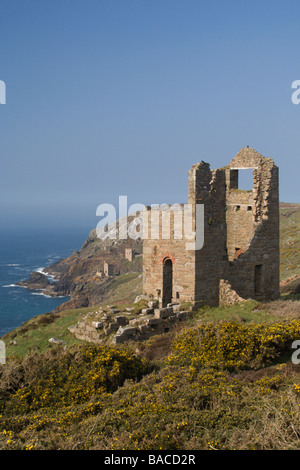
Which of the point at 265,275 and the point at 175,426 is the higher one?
the point at 265,275

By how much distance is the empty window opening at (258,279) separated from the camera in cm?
2141

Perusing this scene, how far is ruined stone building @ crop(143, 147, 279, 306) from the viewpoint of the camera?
19.3m

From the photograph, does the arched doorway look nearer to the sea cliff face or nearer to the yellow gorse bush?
the yellow gorse bush

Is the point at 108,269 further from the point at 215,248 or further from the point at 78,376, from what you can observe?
the point at 78,376

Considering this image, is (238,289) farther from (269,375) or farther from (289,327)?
(269,375)

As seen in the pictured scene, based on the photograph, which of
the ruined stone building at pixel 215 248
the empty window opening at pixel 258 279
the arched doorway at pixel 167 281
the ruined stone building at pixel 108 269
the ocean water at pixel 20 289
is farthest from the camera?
the ruined stone building at pixel 108 269

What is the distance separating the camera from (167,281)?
20.7 m

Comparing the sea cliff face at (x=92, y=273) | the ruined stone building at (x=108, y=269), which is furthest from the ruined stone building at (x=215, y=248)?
the ruined stone building at (x=108, y=269)

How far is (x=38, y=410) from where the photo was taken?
10.3 metres

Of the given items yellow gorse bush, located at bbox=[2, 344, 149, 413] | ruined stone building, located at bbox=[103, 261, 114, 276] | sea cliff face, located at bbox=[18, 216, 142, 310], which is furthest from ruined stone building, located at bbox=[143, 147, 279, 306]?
ruined stone building, located at bbox=[103, 261, 114, 276]

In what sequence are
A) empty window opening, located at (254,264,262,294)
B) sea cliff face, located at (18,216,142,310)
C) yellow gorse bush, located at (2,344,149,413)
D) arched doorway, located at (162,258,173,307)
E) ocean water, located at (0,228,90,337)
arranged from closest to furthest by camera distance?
yellow gorse bush, located at (2,344,149,413), arched doorway, located at (162,258,173,307), empty window opening, located at (254,264,262,294), ocean water, located at (0,228,90,337), sea cliff face, located at (18,216,142,310)

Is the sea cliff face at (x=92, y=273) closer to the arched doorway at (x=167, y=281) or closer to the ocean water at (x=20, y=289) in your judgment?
the ocean water at (x=20, y=289)
